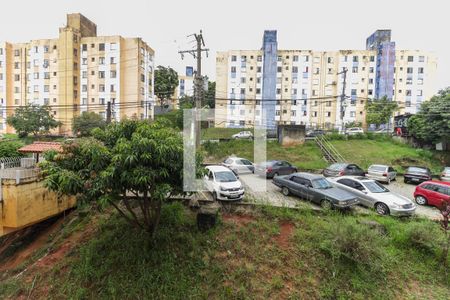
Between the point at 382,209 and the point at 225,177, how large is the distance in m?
7.11

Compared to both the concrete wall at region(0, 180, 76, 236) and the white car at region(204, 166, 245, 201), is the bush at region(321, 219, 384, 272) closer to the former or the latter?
the white car at region(204, 166, 245, 201)

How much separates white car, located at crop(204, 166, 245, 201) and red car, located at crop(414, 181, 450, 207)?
30.7ft

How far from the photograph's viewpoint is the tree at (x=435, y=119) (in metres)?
21.7

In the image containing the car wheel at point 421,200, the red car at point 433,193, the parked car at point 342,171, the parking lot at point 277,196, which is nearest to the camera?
the parking lot at point 277,196

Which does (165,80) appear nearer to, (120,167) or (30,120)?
(30,120)

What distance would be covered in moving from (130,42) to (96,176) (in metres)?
41.1

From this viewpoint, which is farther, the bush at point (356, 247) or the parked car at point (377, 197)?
the parked car at point (377, 197)

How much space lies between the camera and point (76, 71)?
41156mm

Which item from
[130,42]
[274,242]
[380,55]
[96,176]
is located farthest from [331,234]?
[380,55]

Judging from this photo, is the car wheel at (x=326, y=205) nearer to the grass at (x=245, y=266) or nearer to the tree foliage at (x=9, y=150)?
the grass at (x=245, y=266)

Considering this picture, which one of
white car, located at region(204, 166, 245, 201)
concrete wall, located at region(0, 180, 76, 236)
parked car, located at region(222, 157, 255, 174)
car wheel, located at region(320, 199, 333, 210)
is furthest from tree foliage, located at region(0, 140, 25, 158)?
car wheel, located at region(320, 199, 333, 210)

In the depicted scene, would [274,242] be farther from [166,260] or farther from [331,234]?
[166,260]

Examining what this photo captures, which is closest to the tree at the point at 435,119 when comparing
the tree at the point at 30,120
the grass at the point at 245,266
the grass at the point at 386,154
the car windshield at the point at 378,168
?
the grass at the point at 386,154

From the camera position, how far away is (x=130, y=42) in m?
41.0
